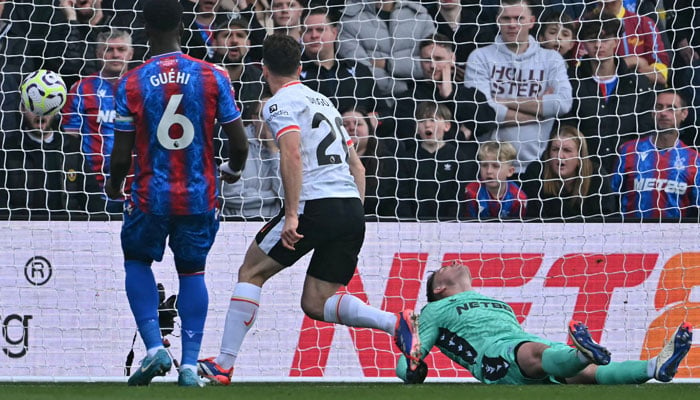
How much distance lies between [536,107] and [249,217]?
231 cm

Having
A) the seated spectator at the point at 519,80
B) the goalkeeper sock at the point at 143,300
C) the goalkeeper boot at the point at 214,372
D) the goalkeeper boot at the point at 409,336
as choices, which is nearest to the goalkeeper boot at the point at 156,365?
the goalkeeper sock at the point at 143,300

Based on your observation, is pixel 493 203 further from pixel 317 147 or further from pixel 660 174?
pixel 317 147

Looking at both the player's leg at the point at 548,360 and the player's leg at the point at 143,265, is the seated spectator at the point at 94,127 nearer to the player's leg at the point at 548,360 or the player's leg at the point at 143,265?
the player's leg at the point at 143,265

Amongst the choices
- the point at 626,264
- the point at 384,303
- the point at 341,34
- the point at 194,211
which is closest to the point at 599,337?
the point at 626,264

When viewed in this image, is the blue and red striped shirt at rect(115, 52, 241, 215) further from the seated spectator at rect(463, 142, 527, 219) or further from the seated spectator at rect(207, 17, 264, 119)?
the seated spectator at rect(463, 142, 527, 219)

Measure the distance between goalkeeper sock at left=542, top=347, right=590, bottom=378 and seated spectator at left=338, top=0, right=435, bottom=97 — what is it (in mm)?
3322

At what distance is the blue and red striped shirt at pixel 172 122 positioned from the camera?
594 centimetres

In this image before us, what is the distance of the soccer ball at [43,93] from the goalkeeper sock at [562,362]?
11.8 ft

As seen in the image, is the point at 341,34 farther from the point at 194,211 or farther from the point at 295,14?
the point at 194,211

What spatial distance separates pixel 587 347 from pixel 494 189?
9.58 feet

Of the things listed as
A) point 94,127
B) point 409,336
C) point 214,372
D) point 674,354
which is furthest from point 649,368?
point 94,127

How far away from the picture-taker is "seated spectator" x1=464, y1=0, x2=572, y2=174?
900cm

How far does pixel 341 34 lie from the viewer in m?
9.15

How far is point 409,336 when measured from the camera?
6348 mm
